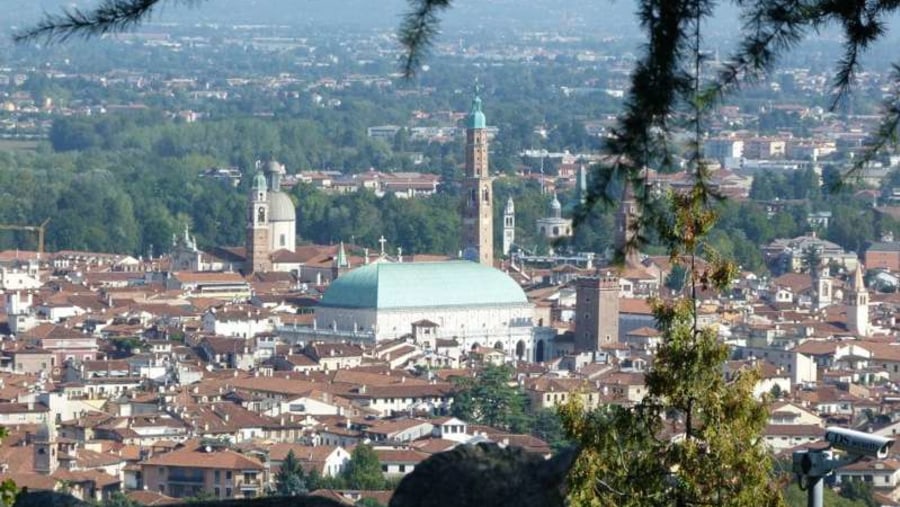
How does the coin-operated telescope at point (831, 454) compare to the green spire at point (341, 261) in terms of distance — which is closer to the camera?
the coin-operated telescope at point (831, 454)

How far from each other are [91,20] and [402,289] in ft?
151

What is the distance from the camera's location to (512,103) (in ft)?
434

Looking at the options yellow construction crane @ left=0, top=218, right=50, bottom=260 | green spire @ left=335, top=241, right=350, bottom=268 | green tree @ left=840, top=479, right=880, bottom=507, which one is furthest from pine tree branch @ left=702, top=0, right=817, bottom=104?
yellow construction crane @ left=0, top=218, right=50, bottom=260

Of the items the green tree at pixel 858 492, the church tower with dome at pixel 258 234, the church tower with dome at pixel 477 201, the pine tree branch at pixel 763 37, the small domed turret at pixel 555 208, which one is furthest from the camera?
the small domed turret at pixel 555 208

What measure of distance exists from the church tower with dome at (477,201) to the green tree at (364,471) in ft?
90.5

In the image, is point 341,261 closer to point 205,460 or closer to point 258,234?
point 258,234

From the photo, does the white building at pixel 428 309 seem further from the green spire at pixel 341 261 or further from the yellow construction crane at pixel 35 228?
the yellow construction crane at pixel 35 228

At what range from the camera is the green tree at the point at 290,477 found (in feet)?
103

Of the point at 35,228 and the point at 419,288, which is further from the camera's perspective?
the point at 35,228

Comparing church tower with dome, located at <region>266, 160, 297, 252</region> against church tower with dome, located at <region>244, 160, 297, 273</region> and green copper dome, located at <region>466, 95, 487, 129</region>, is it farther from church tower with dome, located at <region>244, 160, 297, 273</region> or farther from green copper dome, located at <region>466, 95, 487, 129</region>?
green copper dome, located at <region>466, 95, 487, 129</region>

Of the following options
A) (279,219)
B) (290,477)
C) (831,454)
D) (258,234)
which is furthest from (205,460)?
(279,219)

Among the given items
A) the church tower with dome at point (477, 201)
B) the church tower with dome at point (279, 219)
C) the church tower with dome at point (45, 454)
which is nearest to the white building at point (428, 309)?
the church tower with dome at point (477, 201)

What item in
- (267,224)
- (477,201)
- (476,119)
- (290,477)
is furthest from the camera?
(267,224)

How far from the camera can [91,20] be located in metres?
7.45
